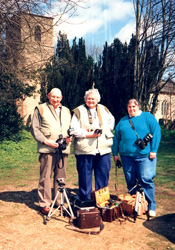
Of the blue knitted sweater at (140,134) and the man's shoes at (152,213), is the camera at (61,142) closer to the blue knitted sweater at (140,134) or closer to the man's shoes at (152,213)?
the blue knitted sweater at (140,134)

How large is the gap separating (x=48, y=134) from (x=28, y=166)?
16.2 feet

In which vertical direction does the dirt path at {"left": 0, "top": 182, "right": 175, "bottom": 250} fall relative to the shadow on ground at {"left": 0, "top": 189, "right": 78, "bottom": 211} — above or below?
below

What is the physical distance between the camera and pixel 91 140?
4.28 metres

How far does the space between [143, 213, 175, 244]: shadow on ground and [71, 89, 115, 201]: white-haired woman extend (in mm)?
991

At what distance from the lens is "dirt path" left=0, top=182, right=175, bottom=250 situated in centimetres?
338

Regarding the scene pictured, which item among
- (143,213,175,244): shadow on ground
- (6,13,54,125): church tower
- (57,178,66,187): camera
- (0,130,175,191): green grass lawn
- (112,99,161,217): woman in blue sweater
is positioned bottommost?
(143,213,175,244): shadow on ground

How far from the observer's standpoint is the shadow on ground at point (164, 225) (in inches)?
146

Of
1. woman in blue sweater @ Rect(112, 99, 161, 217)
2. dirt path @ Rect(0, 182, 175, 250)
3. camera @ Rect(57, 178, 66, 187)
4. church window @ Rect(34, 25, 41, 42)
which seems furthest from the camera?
church window @ Rect(34, 25, 41, 42)

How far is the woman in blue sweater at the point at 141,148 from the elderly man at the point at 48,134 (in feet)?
3.28

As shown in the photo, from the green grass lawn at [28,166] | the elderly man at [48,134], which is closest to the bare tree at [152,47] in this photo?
the green grass lawn at [28,166]

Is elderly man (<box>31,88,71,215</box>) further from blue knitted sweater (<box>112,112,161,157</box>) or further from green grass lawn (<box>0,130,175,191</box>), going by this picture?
green grass lawn (<box>0,130,175,191</box>)

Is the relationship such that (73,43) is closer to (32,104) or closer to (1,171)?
(32,104)

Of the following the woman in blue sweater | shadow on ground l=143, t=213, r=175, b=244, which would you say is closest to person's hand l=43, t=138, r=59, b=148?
the woman in blue sweater

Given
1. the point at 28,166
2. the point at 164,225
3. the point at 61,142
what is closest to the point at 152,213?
the point at 164,225
